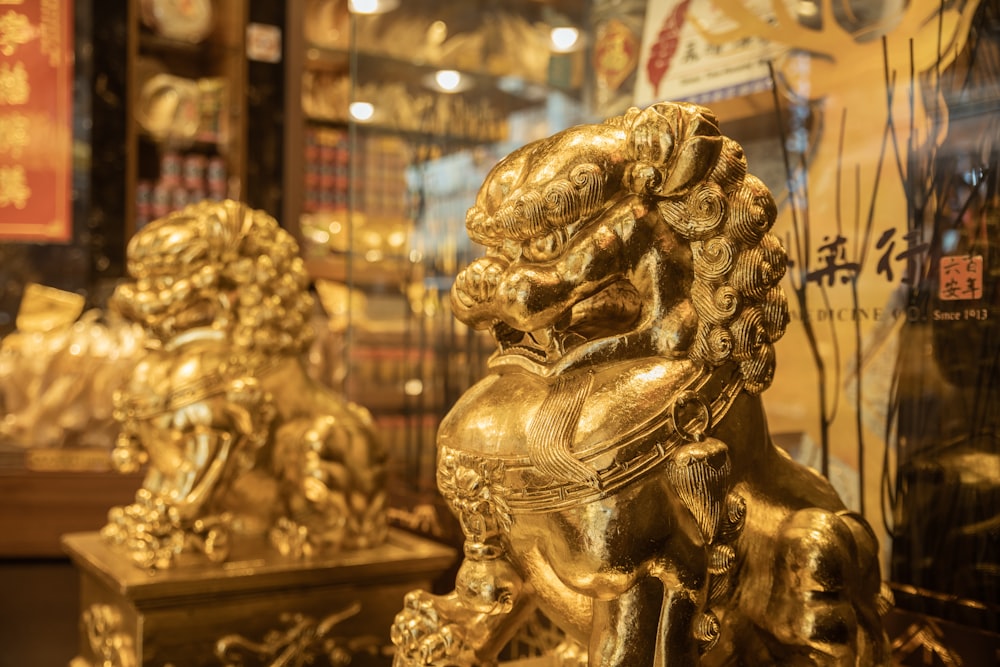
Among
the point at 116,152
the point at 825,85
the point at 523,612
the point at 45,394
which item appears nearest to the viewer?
the point at 523,612

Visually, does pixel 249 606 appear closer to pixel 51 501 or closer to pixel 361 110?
pixel 361 110

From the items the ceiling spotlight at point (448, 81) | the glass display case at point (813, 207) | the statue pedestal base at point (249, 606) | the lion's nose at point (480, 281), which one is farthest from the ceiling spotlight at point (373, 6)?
the lion's nose at point (480, 281)

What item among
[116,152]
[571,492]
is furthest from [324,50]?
[571,492]

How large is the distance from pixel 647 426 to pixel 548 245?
0.50ft

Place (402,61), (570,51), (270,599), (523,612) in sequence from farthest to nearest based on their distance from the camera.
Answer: (402,61)
(570,51)
(270,599)
(523,612)

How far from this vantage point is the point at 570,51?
162cm

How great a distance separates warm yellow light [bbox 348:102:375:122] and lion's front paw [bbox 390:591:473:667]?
138 centimetres

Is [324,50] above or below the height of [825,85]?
above

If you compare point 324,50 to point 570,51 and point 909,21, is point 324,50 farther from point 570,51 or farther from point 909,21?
point 909,21

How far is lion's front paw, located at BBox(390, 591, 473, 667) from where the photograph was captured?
80cm

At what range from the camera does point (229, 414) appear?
4.30 ft

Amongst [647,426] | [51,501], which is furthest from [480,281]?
[51,501]

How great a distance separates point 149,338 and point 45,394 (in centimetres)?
142

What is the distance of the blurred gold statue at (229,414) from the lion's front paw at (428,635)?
547 millimetres
